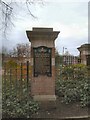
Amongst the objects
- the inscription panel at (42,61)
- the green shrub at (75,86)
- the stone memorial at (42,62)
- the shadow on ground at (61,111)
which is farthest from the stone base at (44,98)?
the inscription panel at (42,61)

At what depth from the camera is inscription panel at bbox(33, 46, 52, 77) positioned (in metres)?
8.66

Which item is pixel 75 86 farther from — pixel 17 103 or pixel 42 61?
pixel 17 103

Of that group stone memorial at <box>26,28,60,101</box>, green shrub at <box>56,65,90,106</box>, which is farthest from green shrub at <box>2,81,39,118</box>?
green shrub at <box>56,65,90,106</box>

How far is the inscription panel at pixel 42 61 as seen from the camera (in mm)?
8664

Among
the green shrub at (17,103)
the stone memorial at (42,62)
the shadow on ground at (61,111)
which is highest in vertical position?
the stone memorial at (42,62)

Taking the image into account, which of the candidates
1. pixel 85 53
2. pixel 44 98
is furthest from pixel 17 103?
pixel 85 53

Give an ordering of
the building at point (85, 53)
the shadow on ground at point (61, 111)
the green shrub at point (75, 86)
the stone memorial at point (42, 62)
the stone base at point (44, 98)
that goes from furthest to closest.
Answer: the building at point (85, 53), the green shrub at point (75, 86), the stone memorial at point (42, 62), the stone base at point (44, 98), the shadow on ground at point (61, 111)

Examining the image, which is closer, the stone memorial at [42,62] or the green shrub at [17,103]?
the green shrub at [17,103]

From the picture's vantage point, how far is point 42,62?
8.67 meters

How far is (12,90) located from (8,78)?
26.3 inches

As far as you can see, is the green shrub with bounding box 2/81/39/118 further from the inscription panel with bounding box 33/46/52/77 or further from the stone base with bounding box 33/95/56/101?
the inscription panel with bounding box 33/46/52/77

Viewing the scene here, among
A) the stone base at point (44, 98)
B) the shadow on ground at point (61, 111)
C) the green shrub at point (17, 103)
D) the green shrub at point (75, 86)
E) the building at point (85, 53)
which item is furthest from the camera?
the building at point (85, 53)

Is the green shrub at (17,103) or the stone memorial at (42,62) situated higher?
the stone memorial at (42,62)

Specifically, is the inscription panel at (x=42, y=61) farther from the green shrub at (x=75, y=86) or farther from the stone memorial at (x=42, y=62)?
the green shrub at (x=75, y=86)
